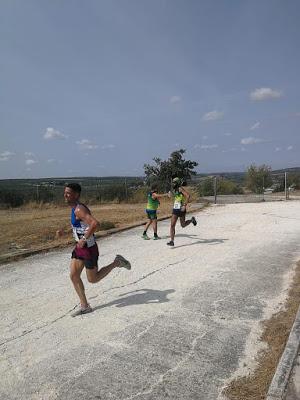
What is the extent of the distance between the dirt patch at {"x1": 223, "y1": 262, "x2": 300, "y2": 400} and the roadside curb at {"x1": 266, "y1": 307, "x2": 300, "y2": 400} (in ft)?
0.23

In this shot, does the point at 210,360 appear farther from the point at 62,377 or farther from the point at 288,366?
the point at 62,377

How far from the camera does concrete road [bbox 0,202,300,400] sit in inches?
148

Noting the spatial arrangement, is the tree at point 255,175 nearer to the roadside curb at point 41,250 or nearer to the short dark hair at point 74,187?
the roadside curb at point 41,250

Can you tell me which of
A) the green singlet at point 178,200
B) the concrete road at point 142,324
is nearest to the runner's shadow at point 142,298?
the concrete road at point 142,324

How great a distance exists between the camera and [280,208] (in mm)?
18750

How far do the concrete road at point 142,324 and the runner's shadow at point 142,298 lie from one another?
0.6 inches

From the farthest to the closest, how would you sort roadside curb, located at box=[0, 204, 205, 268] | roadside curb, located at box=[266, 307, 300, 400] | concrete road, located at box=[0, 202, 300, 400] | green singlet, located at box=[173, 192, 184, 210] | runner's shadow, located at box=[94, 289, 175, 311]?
green singlet, located at box=[173, 192, 184, 210] < roadside curb, located at box=[0, 204, 205, 268] < runner's shadow, located at box=[94, 289, 175, 311] < concrete road, located at box=[0, 202, 300, 400] < roadside curb, located at box=[266, 307, 300, 400]

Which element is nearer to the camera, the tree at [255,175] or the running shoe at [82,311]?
the running shoe at [82,311]

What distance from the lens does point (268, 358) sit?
416 centimetres

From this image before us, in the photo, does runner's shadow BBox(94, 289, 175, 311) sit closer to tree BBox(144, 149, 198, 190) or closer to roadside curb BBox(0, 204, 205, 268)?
roadside curb BBox(0, 204, 205, 268)

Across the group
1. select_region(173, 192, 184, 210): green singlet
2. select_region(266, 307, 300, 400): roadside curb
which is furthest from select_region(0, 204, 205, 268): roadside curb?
select_region(266, 307, 300, 400): roadside curb

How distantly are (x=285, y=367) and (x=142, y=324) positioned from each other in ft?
5.74

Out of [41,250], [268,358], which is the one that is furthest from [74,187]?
[41,250]

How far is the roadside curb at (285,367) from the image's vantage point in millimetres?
3449
